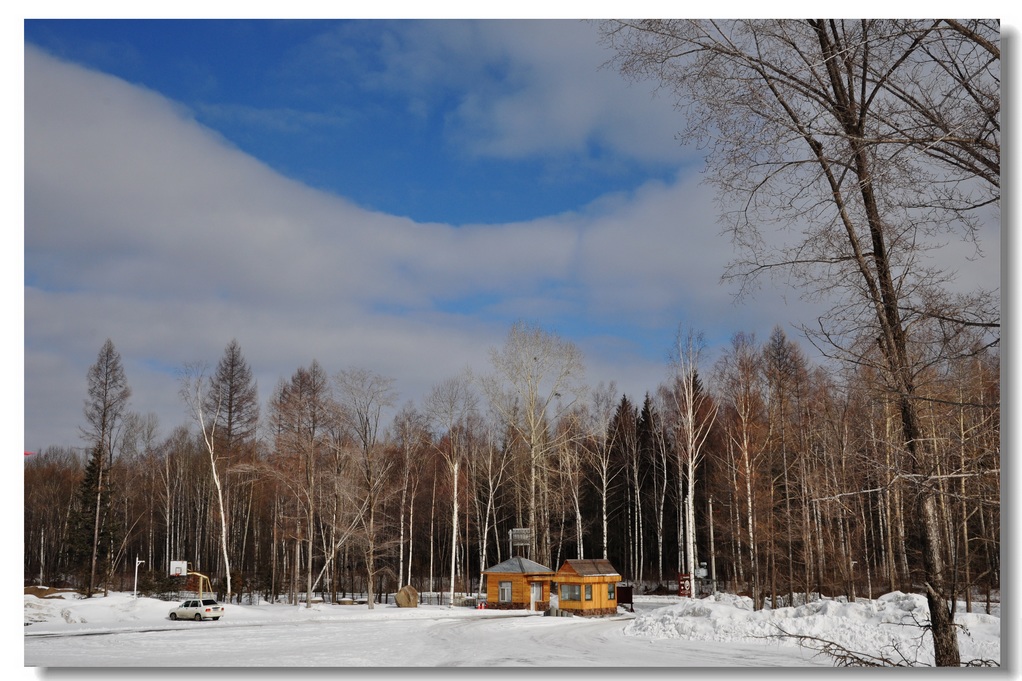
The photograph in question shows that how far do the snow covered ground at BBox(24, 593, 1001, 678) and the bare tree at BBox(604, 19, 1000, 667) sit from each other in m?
2.12

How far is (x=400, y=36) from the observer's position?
6.74 metres

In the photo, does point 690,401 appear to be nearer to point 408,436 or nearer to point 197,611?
point 408,436

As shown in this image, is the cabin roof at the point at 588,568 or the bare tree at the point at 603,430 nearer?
the cabin roof at the point at 588,568

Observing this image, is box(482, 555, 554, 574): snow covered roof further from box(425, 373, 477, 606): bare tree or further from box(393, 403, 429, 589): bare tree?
box(393, 403, 429, 589): bare tree

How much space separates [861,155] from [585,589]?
16124mm

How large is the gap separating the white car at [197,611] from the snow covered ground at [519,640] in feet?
Result: 0.83

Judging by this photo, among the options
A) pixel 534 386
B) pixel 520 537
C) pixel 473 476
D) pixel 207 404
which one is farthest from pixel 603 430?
pixel 207 404

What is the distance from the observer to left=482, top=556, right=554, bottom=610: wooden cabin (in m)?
21.2

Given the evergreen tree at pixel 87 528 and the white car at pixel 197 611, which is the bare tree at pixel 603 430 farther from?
the evergreen tree at pixel 87 528

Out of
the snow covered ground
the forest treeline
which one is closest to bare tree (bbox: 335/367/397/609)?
the forest treeline

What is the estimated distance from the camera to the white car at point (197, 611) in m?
17.0

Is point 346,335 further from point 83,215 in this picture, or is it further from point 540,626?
point 540,626

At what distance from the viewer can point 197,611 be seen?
17.1 meters

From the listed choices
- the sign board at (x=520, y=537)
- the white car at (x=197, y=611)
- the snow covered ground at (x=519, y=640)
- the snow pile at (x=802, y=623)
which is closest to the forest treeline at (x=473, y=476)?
the sign board at (x=520, y=537)
